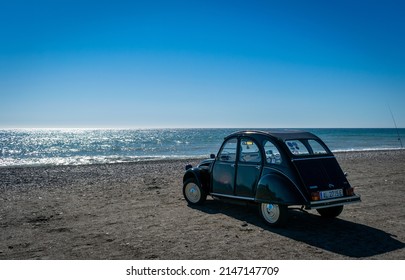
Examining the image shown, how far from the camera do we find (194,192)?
9.68 m

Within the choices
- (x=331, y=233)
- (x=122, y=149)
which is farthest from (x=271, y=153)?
(x=122, y=149)

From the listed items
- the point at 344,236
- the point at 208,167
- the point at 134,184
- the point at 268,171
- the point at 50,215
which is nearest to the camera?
the point at 344,236

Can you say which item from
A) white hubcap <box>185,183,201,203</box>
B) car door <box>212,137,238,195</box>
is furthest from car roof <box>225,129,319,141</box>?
white hubcap <box>185,183,201,203</box>

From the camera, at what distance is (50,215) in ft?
29.4

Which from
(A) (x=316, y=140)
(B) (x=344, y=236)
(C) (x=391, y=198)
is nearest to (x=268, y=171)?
(A) (x=316, y=140)

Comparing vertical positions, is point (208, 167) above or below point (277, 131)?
below

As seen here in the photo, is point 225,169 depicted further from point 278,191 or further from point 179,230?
point 179,230

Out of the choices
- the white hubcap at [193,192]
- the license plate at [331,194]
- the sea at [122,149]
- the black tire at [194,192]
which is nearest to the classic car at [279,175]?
the license plate at [331,194]

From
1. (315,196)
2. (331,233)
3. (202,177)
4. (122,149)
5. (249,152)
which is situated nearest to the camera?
(315,196)

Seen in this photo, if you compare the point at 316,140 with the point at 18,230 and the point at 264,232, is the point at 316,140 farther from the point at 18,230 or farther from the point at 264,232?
the point at 18,230

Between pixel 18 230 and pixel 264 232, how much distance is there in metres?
4.90

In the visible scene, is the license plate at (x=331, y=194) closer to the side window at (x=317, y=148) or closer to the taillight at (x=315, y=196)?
the taillight at (x=315, y=196)

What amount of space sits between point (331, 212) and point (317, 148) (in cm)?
148

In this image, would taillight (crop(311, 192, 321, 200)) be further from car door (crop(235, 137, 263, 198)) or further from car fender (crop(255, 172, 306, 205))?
car door (crop(235, 137, 263, 198))
